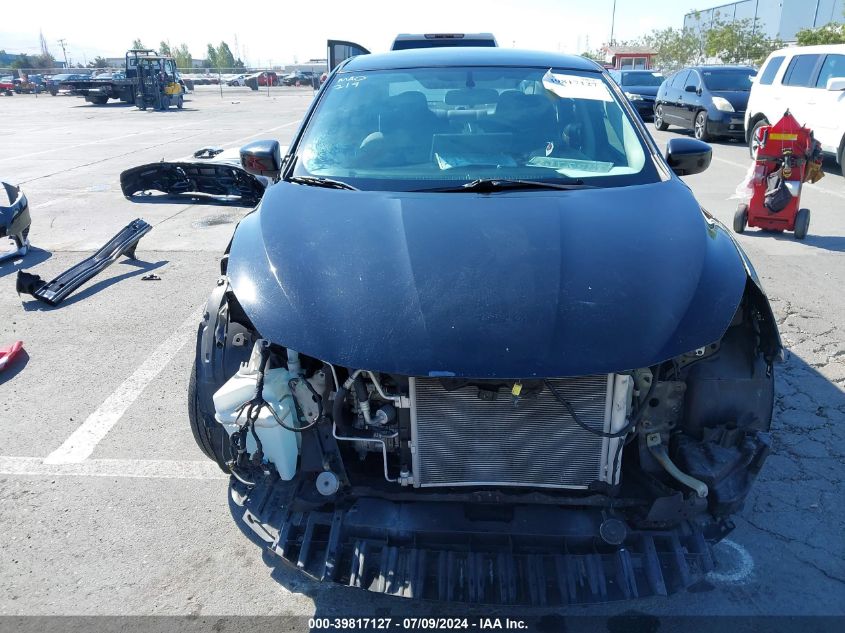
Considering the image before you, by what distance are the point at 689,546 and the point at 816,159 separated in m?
6.20

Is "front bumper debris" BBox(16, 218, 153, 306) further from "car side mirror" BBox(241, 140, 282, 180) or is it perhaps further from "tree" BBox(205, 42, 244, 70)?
"tree" BBox(205, 42, 244, 70)

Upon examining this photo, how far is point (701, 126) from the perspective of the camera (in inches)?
557

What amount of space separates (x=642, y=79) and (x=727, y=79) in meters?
6.08

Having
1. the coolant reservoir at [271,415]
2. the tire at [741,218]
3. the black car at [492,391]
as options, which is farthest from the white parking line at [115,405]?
the tire at [741,218]

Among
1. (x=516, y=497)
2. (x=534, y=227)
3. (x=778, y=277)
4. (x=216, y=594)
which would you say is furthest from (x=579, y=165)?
(x=778, y=277)

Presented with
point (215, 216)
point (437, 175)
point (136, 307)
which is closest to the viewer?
point (437, 175)

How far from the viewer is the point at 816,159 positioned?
6797 mm

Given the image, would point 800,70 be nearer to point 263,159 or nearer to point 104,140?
point 263,159

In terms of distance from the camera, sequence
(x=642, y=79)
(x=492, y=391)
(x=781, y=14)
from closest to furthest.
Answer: (x=492, y=391), (x=642, y=79), (x=781, y=14)

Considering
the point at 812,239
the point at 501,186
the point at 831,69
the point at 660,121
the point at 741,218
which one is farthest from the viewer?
the point at 660,121

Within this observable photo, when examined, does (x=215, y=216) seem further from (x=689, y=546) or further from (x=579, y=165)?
(x=689, y=546)

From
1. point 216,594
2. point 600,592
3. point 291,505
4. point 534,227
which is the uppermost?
point 534,227

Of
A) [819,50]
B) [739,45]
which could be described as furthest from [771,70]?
[739,45]

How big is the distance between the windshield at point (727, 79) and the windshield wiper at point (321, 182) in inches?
542
